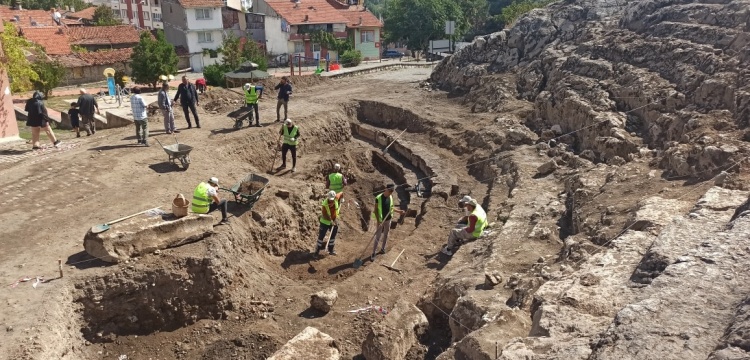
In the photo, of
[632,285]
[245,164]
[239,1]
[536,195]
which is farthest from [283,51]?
[632,285]

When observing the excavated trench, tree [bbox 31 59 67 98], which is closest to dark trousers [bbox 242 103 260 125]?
the excavated trench

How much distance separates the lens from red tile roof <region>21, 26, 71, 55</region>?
143 ft

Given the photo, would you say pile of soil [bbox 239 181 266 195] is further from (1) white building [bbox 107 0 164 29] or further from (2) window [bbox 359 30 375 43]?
(1) white building [bbox 107 0 164 29]

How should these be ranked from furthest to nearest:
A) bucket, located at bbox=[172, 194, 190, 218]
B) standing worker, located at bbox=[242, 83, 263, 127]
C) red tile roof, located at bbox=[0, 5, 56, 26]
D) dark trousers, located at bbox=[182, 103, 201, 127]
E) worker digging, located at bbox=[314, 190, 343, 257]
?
red tile roof, located at bbox=[0, 5, 56, 26] < standing worker, located at bbox=[242, 83, 263, 127] < dark trousers, located at bbox=[182, 103, 201, 127] < worker digging, located at bbox=[314, 190, 343, 257] < bucket, located at bbox=[172, 194, 190, 218]

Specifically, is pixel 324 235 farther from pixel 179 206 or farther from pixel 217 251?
pixel 179 206

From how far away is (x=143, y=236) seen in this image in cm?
973

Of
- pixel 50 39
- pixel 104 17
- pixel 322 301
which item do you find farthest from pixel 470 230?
pixel 104 17

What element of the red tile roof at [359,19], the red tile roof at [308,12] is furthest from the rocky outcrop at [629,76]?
the red tile roof at [359,19]

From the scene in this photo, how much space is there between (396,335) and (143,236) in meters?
4.74

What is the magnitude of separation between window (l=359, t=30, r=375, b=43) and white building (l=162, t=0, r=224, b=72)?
1321 cm

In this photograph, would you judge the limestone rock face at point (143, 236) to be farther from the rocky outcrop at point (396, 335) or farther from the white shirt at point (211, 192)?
the rocky outcrop at point (396, 335)

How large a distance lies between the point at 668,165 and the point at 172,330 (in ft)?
34.8

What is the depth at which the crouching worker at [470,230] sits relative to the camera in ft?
39.3

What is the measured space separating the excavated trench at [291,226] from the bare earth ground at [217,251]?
3 centimetres
